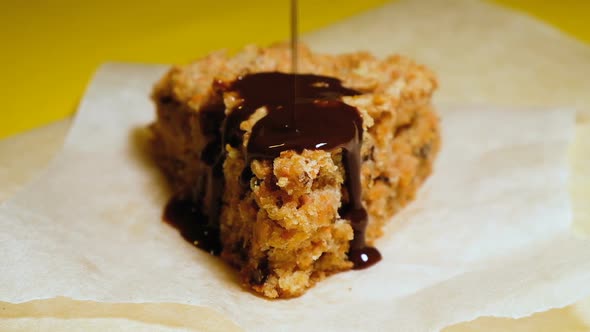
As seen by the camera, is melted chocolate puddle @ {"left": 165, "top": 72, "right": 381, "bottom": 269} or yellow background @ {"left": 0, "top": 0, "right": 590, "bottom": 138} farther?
yellow background @ {"left": 0, "top": 0, "right": 590, "bottom": 138}

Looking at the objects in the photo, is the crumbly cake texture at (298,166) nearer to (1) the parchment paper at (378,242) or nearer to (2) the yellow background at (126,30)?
(1) the parchment paper at (378,242)

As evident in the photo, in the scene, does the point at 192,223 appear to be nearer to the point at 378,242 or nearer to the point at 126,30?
the point at 378,242

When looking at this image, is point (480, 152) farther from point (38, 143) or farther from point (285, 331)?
point (38, 143)

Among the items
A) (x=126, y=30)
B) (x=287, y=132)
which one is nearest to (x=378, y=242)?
(x=287, y=132)

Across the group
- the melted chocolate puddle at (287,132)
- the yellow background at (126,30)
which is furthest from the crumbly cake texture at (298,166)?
the yellow background at (126,30)

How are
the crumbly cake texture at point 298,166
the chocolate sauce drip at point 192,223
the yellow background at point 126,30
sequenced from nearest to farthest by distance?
the crumbly cake texture at point 298,166 → the chocolate sauce drip at point 192,223 → the yellow background at point 126,30

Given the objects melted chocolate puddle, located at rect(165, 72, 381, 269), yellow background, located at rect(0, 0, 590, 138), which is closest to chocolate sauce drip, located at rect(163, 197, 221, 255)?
melted chocolate puddle, located at rect(165, 72, 381, 269)

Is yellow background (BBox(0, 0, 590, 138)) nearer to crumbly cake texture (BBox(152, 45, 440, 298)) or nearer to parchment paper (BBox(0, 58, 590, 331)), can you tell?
parchment paper (BBox(0, 58, 590, 331))
